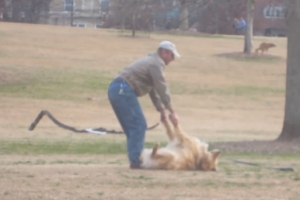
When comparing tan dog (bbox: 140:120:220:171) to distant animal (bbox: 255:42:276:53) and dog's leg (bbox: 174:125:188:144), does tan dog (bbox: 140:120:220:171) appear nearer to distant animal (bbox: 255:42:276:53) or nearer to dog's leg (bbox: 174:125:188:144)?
dog's leg (bbox: 174:125:188:144)

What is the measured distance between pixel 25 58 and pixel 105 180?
28337mm

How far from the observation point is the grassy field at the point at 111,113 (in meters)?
9.13

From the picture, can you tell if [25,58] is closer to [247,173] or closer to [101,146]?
[101,146]

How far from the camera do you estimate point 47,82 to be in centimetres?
3194

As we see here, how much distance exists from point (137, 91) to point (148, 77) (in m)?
0.23

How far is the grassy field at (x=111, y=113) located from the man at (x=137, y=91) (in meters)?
0.52

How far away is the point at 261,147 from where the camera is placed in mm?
16484

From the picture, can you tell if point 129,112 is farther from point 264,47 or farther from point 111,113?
point 264,47

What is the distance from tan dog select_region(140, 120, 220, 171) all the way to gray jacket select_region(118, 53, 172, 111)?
1.35ft

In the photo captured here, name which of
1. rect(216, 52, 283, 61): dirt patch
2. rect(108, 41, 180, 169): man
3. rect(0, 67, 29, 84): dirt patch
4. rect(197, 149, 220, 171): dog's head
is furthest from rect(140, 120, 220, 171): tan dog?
rect(216, 52, 283, 61): dirt patch

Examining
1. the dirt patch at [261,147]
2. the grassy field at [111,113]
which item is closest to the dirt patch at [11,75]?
the grassy field at [111,113]

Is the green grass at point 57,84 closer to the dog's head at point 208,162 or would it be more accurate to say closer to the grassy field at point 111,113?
the grassy field at point 111,113

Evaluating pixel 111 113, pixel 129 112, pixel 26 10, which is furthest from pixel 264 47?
pixel 129 112

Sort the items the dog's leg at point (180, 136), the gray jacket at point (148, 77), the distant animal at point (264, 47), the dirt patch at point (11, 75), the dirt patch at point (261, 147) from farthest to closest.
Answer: the distant animal at point (264, 47), the dirt patch at point (11, 75), the dirt patch at point (261, 147), the dog's leg at point (180, 136), the gray jacket at point (148, 77)
